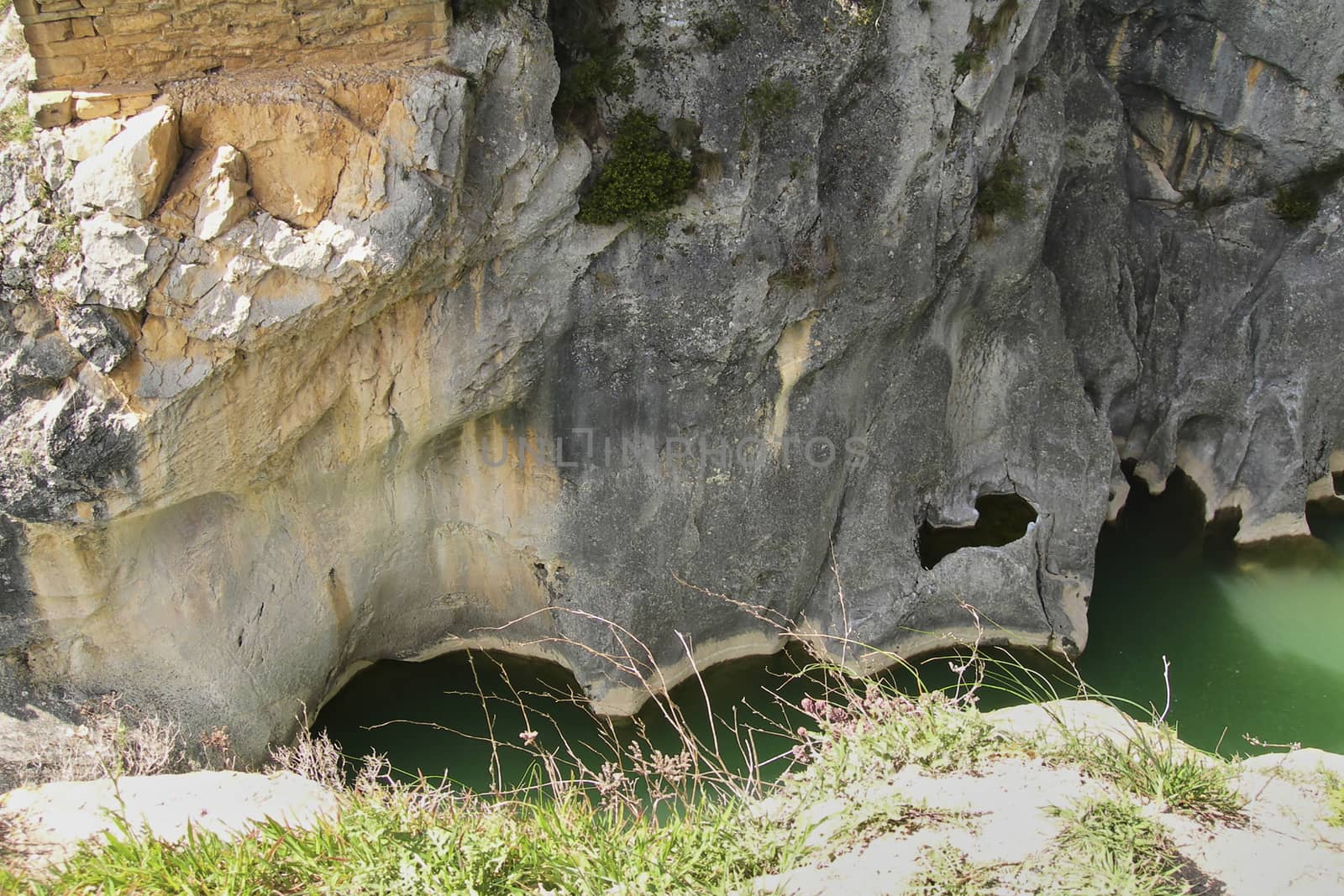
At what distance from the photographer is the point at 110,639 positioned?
9688 millimetres

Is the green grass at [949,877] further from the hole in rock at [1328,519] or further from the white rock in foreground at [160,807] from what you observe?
the hole in rock at [1328,519]

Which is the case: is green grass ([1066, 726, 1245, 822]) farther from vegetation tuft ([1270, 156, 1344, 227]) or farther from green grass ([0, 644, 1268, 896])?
vegetation tuft ([1270, 156, 1344, 227])

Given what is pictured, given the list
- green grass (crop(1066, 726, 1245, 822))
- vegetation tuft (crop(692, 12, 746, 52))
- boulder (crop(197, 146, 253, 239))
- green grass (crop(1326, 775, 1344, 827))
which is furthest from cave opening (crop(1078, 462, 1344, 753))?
boulder (crop(197, 146, 253, 239))

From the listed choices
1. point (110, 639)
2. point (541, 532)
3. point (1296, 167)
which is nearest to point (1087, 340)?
point (1296, 167)

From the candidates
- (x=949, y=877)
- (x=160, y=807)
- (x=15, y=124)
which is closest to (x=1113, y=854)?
(x=949, y=877)

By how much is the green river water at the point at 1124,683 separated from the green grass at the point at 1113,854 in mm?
5986

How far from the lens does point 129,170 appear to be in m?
7.61

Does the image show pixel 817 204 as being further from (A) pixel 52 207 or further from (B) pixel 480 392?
(A) pixel 52 207

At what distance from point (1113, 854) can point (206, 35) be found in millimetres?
8047

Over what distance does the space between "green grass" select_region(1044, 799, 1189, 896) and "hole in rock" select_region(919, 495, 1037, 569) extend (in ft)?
28.0

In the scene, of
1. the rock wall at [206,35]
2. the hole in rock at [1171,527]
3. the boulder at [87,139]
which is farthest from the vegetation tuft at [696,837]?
the hole in rock at [1171,527]

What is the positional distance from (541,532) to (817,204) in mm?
4557

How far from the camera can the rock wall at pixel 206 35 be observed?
7.66m

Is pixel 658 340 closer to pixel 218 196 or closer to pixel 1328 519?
pixel 218 196
